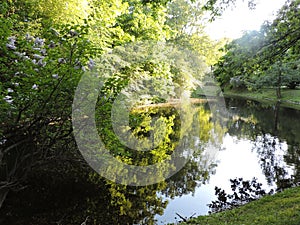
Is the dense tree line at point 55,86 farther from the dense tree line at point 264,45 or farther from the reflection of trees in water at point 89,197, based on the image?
the dense tree line at point 264,45

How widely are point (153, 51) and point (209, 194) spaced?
7.16 m

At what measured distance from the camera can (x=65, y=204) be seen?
21.0ft

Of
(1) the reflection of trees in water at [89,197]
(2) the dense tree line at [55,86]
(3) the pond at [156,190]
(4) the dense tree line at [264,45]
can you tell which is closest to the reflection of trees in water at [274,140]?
(3) the pond at [156,190]

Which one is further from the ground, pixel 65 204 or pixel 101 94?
pixel 101 94

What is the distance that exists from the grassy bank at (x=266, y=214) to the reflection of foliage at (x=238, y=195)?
69cm

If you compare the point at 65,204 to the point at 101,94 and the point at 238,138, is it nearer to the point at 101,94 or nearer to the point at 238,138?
the point at 101,94

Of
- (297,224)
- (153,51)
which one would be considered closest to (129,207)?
(297,224)

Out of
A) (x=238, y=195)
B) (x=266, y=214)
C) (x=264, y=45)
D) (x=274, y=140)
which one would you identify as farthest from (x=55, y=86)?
(x=274, y=140)

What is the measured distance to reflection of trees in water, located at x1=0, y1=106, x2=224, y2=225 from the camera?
19.3ft

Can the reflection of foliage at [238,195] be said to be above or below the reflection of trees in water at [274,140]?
below

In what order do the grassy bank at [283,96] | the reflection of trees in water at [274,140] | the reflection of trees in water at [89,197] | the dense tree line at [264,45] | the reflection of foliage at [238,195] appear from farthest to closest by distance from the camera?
the grassy bank at [283,96] → the reflection of trees in water at [274,140] → the reflection of foliage at [238,195] → the dense tree line at [264,45] → the reflection of trees in water at [89,197]

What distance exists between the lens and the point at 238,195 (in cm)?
730

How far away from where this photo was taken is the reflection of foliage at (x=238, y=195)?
6.69 metres

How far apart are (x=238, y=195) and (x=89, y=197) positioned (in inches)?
154
